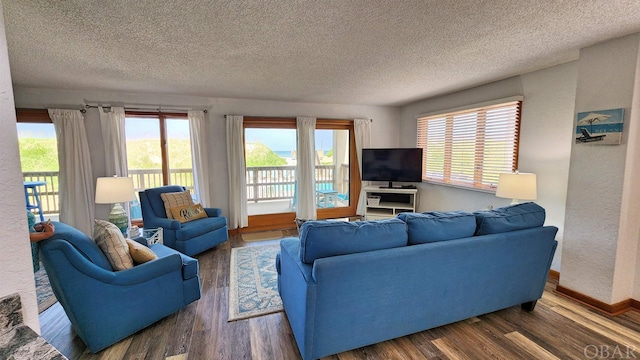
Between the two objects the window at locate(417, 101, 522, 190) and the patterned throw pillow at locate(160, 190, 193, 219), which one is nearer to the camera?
the window at locate(417, 101, 522, 190)

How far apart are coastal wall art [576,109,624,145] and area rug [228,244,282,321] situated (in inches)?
122

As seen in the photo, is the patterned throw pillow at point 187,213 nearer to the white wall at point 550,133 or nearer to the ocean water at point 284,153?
the ocean water at point 284,153

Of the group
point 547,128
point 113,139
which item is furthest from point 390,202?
point 113,139

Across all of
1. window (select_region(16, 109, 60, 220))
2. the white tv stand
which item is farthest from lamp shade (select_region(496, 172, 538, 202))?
window (select_region(16, 109, 60, 220))

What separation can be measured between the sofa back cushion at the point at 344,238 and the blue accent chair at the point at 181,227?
7.54 feet

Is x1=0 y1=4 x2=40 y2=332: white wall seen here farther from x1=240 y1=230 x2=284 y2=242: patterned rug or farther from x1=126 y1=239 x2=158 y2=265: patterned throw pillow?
x1=240 y1=230 x2=284 y2=242: patterned rug

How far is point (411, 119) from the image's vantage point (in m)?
5.30

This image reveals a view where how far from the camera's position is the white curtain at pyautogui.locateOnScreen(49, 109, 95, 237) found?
385cm

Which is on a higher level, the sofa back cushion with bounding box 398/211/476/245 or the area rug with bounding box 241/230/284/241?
the sofa back cushion with bounding box 398/211/476/245

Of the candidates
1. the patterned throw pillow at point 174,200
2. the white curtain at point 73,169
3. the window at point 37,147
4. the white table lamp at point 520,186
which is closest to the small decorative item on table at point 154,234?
the patterned throw pillow at point 174,200

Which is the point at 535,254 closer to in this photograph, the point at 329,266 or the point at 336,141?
the point at 329,266

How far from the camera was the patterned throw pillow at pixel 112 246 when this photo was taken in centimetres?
201

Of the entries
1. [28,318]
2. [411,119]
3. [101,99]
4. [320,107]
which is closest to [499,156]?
[411,119]

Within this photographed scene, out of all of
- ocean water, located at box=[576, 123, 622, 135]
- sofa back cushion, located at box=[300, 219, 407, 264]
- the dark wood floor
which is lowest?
the dark wood floor
